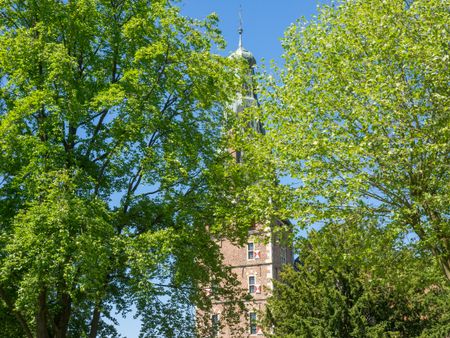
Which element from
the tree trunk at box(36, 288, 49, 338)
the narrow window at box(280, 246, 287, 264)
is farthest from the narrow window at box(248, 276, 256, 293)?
the tree trunk at box(36, 288, 49, 338)

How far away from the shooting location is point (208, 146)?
20734 millimetres

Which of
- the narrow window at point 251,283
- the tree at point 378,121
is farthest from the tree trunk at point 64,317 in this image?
the narrow window at point 251,283

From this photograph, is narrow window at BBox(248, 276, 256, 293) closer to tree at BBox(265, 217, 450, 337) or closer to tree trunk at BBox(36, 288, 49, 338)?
tree at BBox(265, 217, 450, 337)

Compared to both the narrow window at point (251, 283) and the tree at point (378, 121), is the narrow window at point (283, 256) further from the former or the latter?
the tree at point (378, 121)

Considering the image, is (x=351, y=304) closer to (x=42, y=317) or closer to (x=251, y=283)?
(x=42, y=317)

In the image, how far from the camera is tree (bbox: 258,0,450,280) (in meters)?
14.9

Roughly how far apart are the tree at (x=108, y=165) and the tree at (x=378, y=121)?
3.66 m

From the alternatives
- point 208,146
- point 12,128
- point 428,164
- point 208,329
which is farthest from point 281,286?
point 12,128

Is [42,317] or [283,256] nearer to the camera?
[42,317]

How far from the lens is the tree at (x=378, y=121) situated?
48.9 feet

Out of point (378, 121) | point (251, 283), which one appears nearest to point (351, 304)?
point (378, 121)

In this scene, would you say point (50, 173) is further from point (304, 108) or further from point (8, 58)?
point (304, 108)

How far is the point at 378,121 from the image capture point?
15016 millimetres

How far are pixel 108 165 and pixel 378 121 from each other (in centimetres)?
889
